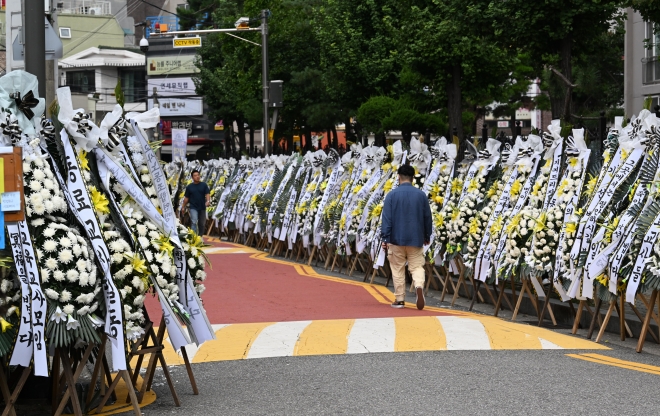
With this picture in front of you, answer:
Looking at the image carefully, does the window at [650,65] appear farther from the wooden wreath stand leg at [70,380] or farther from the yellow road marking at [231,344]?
the wooden wreath stand leg at [70,380]

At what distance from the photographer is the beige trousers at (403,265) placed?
520 inches

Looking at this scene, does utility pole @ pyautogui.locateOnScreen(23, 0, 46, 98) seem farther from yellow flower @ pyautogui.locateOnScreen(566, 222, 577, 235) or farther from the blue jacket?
yellow flower @ pyautogui.locateOnScreen(566, 222, 577, 235)

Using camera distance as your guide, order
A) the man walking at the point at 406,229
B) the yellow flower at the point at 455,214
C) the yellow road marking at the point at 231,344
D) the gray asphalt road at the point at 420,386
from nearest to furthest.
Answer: the gray asphalt road at the point at 420,386 → the yellow road marking at the point at 231,344 → the man walking at the point at 406,229 → the yellow flower at the point at 455,214

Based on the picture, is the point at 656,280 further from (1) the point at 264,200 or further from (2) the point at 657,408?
(1) the point at 264,200

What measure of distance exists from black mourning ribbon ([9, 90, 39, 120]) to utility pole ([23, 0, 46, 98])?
95.0 inches

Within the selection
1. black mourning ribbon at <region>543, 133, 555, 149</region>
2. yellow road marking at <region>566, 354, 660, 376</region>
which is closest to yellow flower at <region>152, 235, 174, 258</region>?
yellow road marking at <region>566, 354, 660, 376</region>

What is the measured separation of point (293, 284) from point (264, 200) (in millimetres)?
7754

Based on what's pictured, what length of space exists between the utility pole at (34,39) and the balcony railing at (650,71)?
108 feet

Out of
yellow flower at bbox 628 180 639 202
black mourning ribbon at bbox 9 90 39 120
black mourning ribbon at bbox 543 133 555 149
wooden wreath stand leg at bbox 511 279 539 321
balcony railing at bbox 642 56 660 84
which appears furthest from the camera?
balcony railing at bbox 642 56 660 84

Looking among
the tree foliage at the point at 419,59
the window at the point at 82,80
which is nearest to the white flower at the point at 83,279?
the tree foliage at the point at 419,59

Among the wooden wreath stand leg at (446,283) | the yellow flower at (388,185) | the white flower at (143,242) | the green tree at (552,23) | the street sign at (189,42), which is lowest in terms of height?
the wooden wreath stand leg at (446,283)

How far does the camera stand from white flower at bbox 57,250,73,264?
6777mm

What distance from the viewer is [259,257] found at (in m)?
22.6

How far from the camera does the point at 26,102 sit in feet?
23.4
